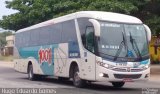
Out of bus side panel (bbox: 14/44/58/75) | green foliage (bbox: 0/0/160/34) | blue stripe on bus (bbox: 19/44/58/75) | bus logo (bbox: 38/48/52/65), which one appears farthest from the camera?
green foliage (bbox: 0/0/160/34)

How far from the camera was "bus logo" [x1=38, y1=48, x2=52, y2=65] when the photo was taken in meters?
22.6

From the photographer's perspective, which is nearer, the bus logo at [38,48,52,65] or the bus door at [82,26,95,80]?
the bus door at [82,26,95,80]

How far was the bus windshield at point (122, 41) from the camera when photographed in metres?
17.2

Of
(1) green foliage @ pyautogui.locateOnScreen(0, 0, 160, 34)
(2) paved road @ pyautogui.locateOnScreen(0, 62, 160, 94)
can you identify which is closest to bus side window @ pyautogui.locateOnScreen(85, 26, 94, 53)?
(2) paved road @ pyautogui.locateOnScreen(0, 62, 160, 94)

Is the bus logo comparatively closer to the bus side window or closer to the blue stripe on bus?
the blue stripe on bus

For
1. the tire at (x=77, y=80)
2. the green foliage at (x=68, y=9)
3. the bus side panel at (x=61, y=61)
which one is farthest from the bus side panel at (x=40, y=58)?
the green foliage at (x=68, y=9)

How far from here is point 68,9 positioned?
32.2 m

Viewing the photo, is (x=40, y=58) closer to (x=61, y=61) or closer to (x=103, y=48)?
(x=61, y=61)

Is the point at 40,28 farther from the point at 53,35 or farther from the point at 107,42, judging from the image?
the point at 107,42

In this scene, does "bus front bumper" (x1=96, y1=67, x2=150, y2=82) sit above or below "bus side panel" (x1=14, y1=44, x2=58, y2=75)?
below

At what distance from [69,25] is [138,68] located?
4298 mm

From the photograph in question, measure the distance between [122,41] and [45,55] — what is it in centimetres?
680

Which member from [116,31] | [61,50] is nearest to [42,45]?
[61,50]

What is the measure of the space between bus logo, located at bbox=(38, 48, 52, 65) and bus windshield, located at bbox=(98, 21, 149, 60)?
225 inches
